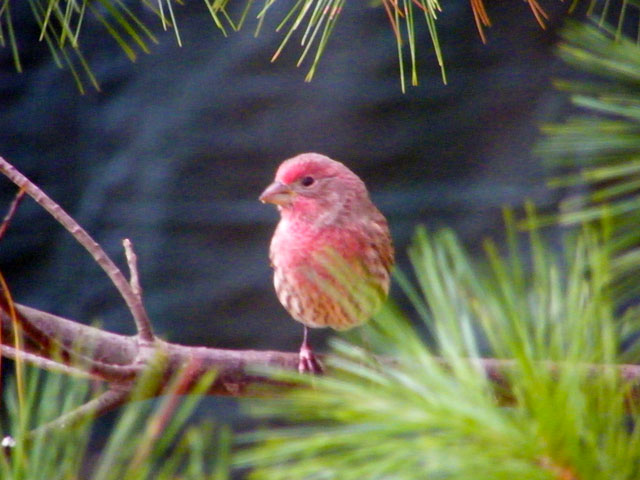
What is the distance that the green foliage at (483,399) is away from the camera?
641mm

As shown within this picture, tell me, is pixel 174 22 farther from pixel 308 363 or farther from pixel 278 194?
pixel 278 194

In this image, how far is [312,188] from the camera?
248 centimetres

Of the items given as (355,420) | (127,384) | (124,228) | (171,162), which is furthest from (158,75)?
(355,420)

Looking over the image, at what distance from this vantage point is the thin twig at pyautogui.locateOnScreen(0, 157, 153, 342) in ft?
4.52

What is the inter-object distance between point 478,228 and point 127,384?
1864 mm

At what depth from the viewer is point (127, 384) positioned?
1.54 metres

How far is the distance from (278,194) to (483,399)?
180cm

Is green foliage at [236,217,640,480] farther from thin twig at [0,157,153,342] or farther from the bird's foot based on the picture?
the bird's foot

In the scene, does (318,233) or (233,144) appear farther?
(233,144)

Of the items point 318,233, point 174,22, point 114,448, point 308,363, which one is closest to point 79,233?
point 174,22

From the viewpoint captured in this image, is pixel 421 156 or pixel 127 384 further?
pixel 421 156

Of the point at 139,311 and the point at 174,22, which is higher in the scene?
the point at 174,22

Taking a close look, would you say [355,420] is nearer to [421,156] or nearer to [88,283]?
[421,156]

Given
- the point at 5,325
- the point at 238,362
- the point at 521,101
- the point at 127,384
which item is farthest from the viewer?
the point at 521,101
